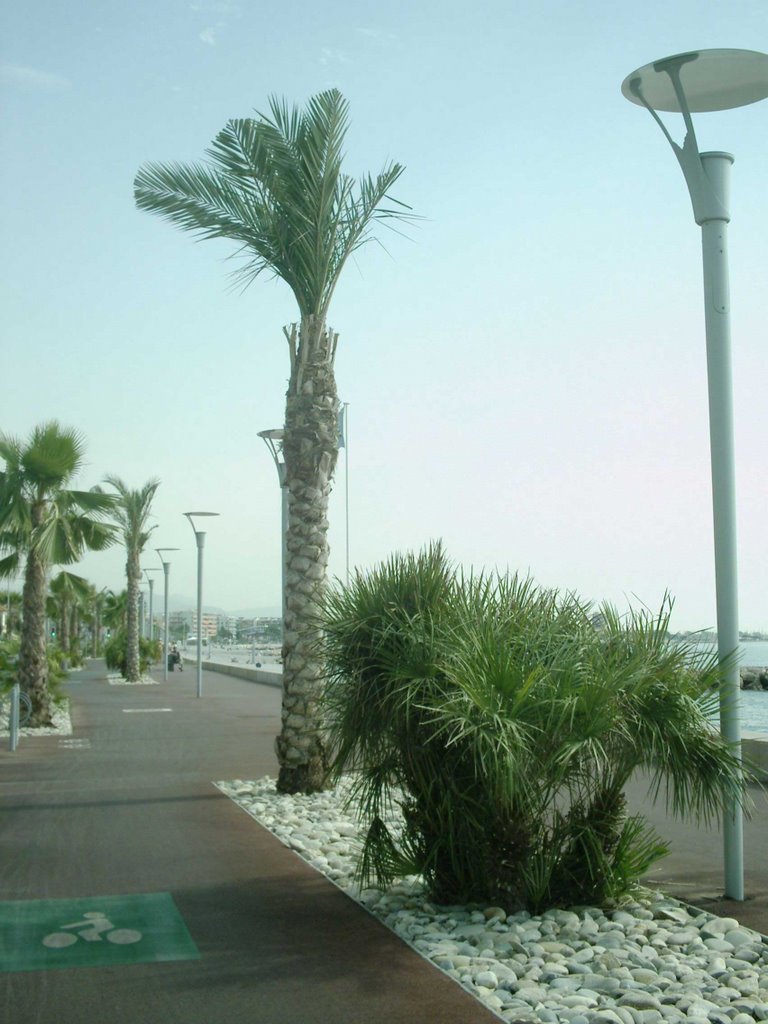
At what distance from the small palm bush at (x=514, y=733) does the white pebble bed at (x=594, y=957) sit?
0.23m

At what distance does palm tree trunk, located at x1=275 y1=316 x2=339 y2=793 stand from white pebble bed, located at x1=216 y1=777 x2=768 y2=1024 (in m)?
4.22

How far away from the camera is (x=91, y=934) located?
6086 millimetres

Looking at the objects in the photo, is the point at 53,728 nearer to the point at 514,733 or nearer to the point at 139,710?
the point at 139,710

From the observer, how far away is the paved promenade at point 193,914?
16.2 ft

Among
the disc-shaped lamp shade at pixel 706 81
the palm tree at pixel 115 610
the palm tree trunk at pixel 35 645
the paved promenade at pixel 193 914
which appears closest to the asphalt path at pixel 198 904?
the paved promenade at pixel 193 914

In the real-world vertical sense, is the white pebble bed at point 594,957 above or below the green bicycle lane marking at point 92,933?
above

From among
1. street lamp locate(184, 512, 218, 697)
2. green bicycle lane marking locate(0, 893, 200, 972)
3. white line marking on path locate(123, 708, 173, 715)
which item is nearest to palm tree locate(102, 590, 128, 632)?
street lamp locate(184, 512, 218, 697)

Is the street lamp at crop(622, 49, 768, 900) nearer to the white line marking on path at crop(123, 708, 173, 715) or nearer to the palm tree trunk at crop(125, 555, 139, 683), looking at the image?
the white line marking on path at crop(123, 708, 173, 715)

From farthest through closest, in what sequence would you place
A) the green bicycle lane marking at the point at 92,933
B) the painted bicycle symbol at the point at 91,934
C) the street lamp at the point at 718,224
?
the street lamp at the point at 718,224
the painted bicycle symbol at the point at 91,934
the green bicycle lane marking at the point at 92,933

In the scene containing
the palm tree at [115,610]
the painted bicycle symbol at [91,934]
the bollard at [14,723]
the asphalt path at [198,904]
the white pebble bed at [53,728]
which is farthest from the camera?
the palm tree at [115,610]

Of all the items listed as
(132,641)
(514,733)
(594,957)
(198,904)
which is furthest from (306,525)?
(132,641)

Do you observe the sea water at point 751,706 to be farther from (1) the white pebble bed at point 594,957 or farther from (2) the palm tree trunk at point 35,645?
(2) the palm tree trunk at point 35,645

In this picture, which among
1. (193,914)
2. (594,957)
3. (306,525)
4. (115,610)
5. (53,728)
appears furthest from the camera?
(115,610)

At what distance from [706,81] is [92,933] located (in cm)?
633
